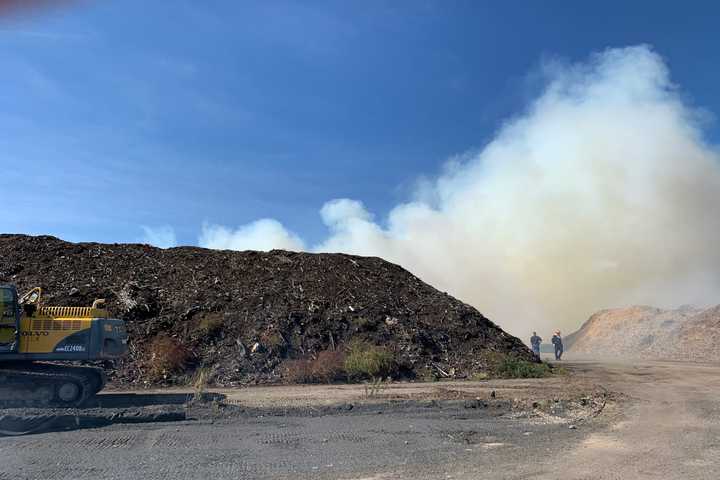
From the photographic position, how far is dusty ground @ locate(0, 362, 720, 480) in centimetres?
768

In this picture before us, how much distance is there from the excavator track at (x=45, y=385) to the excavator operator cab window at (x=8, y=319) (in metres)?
0.58

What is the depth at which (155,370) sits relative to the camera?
63.6 ft

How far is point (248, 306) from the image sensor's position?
24.2m

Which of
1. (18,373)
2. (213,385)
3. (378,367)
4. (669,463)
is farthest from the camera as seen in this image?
(378,367)

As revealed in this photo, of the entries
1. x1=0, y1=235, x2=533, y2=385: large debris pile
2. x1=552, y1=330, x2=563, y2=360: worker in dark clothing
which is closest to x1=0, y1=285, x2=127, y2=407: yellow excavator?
x1=0, y1=235, x2=533, y2=385: large debris pile

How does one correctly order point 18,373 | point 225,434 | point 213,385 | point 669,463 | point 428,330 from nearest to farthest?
point 669,463 < point 225,434 < point 18,373 < point 213,385 < point 428,330

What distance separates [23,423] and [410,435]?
7.06 meters

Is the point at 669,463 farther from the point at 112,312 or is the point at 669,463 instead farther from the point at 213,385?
the point at 112,312

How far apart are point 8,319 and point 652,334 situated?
43975mm

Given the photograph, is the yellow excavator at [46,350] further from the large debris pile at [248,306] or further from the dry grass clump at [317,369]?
the dry grass clump at [317,369]

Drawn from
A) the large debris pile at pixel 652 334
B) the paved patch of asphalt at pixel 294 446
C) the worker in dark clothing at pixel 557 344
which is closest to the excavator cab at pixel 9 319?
the paved patch of asphalt at pixel 294 446

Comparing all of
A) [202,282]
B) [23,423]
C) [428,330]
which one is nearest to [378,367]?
[428,330]

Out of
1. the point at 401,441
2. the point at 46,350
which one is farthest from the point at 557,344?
the point at 46,350

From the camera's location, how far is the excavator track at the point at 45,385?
522 inches
